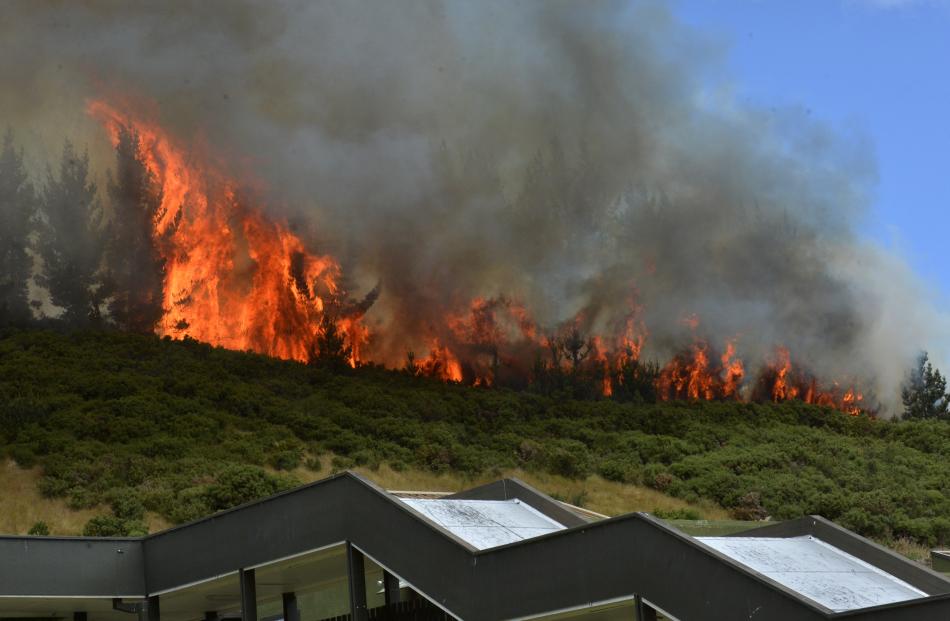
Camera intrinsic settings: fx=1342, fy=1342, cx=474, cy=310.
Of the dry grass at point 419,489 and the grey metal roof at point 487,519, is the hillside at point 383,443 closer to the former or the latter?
the dry grass at point 419,489

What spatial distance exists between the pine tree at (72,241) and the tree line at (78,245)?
5 centimetres

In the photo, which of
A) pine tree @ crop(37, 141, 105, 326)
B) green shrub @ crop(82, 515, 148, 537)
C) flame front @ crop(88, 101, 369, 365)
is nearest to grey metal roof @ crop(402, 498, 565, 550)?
green shrub @ crop(82, 515, 148, 537)

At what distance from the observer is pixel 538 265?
73.3m

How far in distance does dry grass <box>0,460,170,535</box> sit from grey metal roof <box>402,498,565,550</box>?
2420 cm

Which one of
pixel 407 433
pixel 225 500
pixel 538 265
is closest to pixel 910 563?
pixel 225 500

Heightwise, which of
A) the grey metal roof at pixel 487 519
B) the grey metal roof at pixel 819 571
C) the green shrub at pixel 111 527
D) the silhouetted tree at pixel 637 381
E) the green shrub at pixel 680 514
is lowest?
the grey metal roof at pixel 819 571

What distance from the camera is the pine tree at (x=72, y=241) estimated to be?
61938 millimetres

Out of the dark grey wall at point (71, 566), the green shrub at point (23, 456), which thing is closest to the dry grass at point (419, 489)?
the green shrub at point (23, 456)

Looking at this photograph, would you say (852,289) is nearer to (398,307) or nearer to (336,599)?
(398,307)

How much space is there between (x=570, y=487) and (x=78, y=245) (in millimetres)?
28997

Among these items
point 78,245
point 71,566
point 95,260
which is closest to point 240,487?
point 71,566

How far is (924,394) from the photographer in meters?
69.8

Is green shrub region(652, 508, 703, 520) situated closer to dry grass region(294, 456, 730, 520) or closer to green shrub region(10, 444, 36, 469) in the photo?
dry grass region(294, 456, 730, 520)

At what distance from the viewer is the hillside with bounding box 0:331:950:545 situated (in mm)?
41531
